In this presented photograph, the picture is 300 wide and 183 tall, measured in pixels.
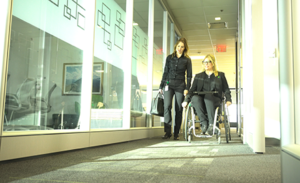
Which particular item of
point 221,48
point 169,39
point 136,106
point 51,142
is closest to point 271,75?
point 136,106

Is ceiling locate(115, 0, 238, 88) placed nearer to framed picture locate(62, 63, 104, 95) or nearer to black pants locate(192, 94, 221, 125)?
framed picture locate(62, 63, 104, 95)

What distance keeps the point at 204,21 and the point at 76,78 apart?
542cm

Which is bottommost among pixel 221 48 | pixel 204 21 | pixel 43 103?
pixel 43 103

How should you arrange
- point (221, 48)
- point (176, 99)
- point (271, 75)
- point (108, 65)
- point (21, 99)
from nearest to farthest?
point (21, 99) < point (108, 65) < point (271, 75) < point (176, 99) < point (221, 48)

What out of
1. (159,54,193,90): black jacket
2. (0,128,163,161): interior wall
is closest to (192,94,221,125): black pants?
(159,54,193,90): black jacket

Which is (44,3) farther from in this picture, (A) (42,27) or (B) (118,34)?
(B) (118,34)

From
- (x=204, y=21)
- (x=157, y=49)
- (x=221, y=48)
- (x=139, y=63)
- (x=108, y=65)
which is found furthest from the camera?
(x=221, y=48)

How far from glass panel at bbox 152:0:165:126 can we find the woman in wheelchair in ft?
4.92

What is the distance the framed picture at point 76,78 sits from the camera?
2428mm

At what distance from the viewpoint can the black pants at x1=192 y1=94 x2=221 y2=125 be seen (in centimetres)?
358

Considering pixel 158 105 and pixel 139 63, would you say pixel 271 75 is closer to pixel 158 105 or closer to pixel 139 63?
pixel 158 105

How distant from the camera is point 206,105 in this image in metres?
3.63

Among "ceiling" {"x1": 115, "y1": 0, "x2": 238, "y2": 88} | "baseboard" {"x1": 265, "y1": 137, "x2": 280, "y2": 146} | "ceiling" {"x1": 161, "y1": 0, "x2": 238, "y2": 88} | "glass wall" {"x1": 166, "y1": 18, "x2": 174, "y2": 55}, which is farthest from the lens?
"glass wall" {"x1": 166, "y1": 18, "x2": 174, "y2": 55}

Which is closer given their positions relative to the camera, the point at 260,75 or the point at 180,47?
the point at 260,75
